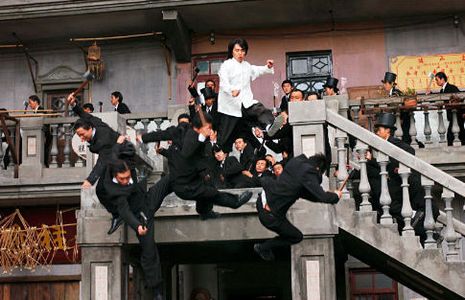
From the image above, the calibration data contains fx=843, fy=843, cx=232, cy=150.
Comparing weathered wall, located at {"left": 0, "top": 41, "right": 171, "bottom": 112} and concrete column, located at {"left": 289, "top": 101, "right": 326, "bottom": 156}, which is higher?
weathered wall, located at {"left": 0, "top": 41, "right": 171, "bottom": 112}

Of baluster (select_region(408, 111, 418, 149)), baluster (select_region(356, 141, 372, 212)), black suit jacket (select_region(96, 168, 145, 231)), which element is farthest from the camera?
baluster (select_region(408, 111, 418, 149))

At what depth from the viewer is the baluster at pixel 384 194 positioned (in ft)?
35.2

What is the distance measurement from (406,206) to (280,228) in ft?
5.46

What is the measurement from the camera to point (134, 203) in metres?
10.8

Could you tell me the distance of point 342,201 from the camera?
10891 mm

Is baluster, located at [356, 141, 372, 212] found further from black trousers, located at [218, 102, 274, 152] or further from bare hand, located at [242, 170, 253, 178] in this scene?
bare hand, located at [242, 170, 253, 178]

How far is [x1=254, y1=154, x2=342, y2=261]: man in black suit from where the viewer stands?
9.88 meters

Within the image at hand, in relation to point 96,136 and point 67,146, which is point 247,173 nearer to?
point 96,136

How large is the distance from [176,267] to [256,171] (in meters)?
4.17

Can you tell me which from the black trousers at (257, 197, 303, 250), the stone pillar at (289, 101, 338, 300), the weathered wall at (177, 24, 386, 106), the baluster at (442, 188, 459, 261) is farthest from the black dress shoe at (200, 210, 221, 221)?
the weathered wall at (177, 24, 386, 106)

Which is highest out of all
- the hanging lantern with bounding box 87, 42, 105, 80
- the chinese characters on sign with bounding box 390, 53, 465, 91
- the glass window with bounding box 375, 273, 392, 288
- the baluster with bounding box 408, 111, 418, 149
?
the hanging lantern with bounding box 87, 42, 105, 80

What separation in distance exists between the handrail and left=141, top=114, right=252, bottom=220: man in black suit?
1549 mm

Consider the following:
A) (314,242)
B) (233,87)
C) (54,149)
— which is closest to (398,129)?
(233,87)

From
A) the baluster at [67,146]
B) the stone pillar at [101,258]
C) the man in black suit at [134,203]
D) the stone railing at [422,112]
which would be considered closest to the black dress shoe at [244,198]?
the man in black suit at [134,203]
